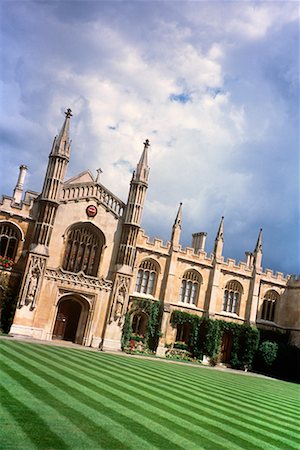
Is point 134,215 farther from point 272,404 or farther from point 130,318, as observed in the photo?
point 272,404

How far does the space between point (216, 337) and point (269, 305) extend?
7.61m

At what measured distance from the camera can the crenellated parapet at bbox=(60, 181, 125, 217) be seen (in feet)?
102

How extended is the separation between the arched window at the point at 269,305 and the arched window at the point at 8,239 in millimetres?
22949

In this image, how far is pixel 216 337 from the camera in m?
35.7

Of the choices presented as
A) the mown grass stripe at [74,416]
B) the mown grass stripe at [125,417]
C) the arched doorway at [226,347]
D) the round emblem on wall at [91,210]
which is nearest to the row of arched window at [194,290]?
the arched doorway at [226,347]

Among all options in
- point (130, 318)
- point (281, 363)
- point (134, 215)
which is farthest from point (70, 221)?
point (281, 363)

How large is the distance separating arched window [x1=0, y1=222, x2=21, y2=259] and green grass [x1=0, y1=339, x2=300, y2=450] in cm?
1532

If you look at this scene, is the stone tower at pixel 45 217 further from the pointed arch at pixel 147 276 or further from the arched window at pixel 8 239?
the pointed arch at pixel 147 276

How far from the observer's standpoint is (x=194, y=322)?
35.4 metres

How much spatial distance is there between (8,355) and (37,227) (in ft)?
47.9

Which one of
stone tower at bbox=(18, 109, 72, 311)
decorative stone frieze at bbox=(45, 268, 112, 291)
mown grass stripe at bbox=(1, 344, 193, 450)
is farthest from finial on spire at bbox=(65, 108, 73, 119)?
mown grass stripe at bbox=(1, 344, 193, 450)

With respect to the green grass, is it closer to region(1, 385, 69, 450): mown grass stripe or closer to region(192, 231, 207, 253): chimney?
region(1, 385, 69, 450): mown grass stripe

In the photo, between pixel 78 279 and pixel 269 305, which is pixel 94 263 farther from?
pixel 269 305

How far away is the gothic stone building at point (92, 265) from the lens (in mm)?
28875
